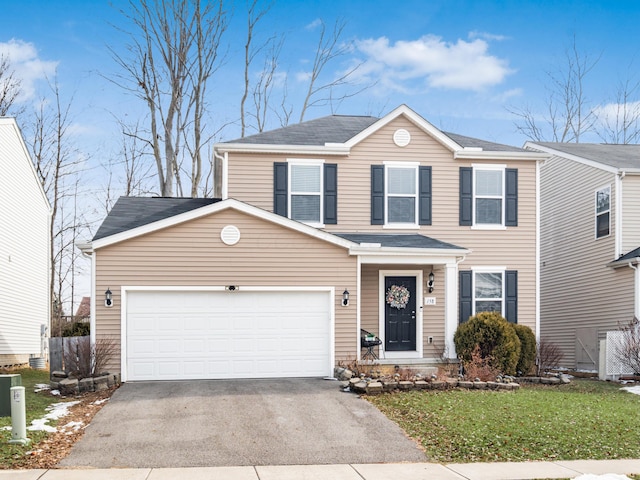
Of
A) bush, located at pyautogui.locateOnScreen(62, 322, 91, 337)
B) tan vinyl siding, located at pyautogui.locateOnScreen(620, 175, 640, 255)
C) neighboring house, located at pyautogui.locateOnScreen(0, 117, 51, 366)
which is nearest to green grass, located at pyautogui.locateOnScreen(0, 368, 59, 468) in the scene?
bush, located at pyautogui.locateOnScreen(62, 322, 91, 337)

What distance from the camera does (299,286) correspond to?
16344mm

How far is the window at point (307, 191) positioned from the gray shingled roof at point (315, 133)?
652 millimetres

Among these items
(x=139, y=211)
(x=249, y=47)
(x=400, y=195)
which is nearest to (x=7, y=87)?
(x=249, y=47)

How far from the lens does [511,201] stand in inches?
770

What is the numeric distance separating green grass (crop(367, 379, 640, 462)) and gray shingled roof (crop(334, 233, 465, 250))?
4.26 meters

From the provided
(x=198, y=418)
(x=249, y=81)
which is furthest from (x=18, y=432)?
(x=249, y=81)

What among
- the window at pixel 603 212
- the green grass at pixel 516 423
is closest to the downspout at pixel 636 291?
the window at pixel 603 212

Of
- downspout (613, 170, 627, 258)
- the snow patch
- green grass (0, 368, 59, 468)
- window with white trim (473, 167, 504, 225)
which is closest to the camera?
green grass (0, 368, 59, 468)

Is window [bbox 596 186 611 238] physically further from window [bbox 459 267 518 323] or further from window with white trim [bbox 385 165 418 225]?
window with white trim [bbox 385 165 418 225]

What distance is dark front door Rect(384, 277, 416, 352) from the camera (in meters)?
18.6

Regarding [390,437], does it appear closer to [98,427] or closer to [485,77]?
[98,427]

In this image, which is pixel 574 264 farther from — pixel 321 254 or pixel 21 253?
pixel 21 253

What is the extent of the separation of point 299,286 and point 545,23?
21507 millimetres

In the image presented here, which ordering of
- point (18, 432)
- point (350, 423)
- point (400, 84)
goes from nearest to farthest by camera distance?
point (18, 432), point (350, 423), point (400, 84)
